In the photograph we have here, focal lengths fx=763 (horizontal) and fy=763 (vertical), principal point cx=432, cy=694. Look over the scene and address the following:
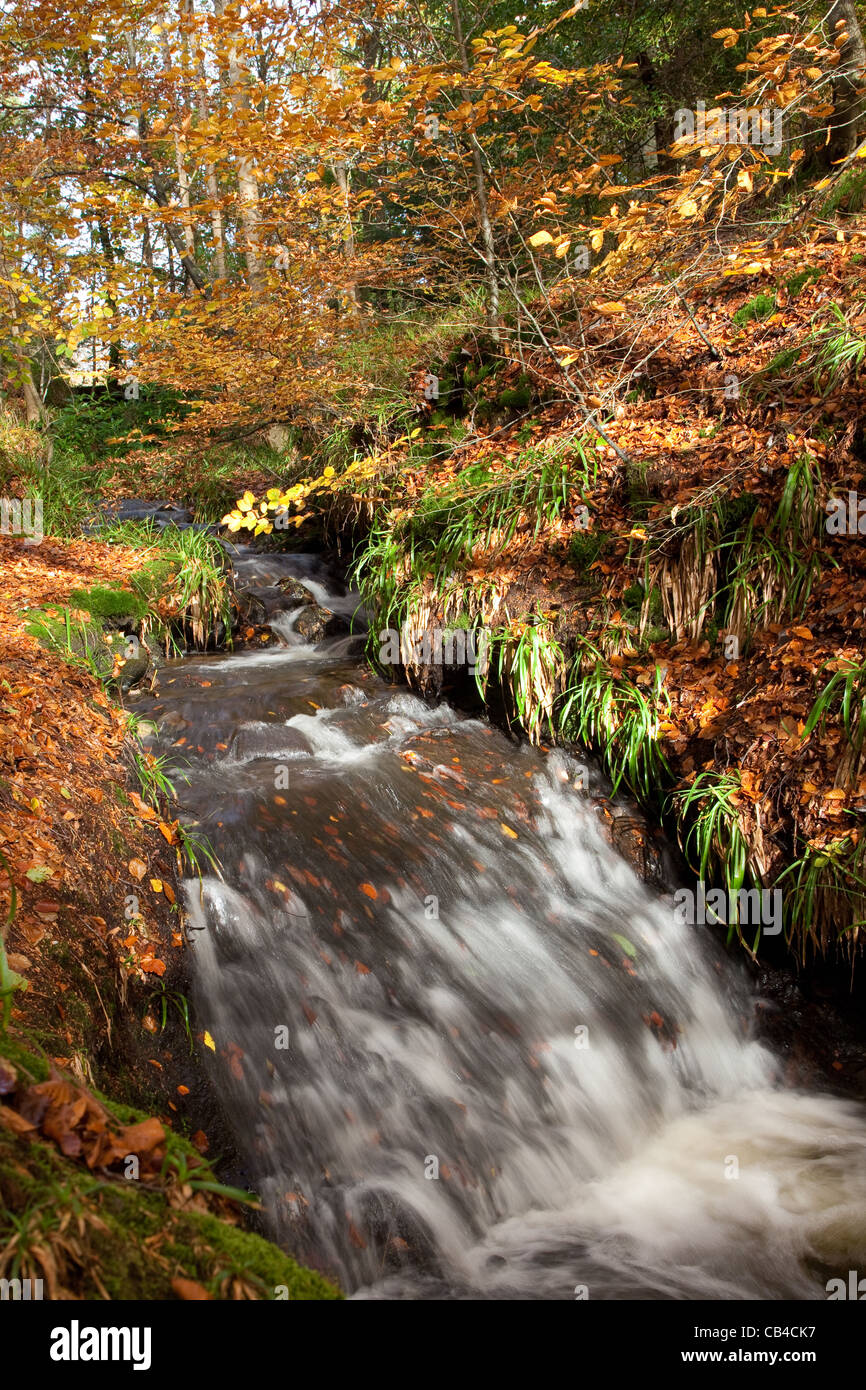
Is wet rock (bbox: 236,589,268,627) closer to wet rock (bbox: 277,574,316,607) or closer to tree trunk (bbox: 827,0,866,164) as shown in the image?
wet rock (bbox: 277,574,316,607)

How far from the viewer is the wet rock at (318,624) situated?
23.8 ft

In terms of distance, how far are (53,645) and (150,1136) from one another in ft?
11.7

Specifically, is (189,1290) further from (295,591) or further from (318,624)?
(295,591)

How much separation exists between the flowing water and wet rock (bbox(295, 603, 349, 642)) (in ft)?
7.40

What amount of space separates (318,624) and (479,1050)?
4.70m

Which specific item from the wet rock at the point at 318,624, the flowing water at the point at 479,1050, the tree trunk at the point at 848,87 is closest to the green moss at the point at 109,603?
the flowing water at the point at 479,1050

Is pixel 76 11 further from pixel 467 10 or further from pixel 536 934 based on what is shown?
pixel 536 934

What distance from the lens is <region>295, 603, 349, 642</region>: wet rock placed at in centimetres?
726

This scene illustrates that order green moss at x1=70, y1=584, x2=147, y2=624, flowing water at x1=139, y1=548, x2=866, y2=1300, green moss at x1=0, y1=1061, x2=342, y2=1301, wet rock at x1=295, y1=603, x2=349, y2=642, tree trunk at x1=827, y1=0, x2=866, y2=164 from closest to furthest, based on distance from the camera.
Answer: green moss at x1=0, y1=1061, x2=342, y2=1301
flowing water at x1=139, y1=548, x2=866, y2=1300
green moss at x1=70, y1=584, x2=147, y2=624
tree trunk at x1=827, y1=0, x2=866, y2=164
wet rock at x1=295, y1=603, x2=349, y2=642

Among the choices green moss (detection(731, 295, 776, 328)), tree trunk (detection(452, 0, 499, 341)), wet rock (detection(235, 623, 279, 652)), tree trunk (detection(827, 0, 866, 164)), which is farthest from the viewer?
wet rock (detection(235, 623, 279, 652))

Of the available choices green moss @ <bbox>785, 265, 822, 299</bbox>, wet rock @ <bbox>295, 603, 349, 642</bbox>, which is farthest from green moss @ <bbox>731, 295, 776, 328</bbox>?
wet rock @ <bbox>295, 603, 349, 642</bbox>

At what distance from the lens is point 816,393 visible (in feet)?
16.7

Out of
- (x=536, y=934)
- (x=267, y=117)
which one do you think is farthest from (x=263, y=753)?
(x=267, y=117)

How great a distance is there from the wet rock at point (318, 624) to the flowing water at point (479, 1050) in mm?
2255
